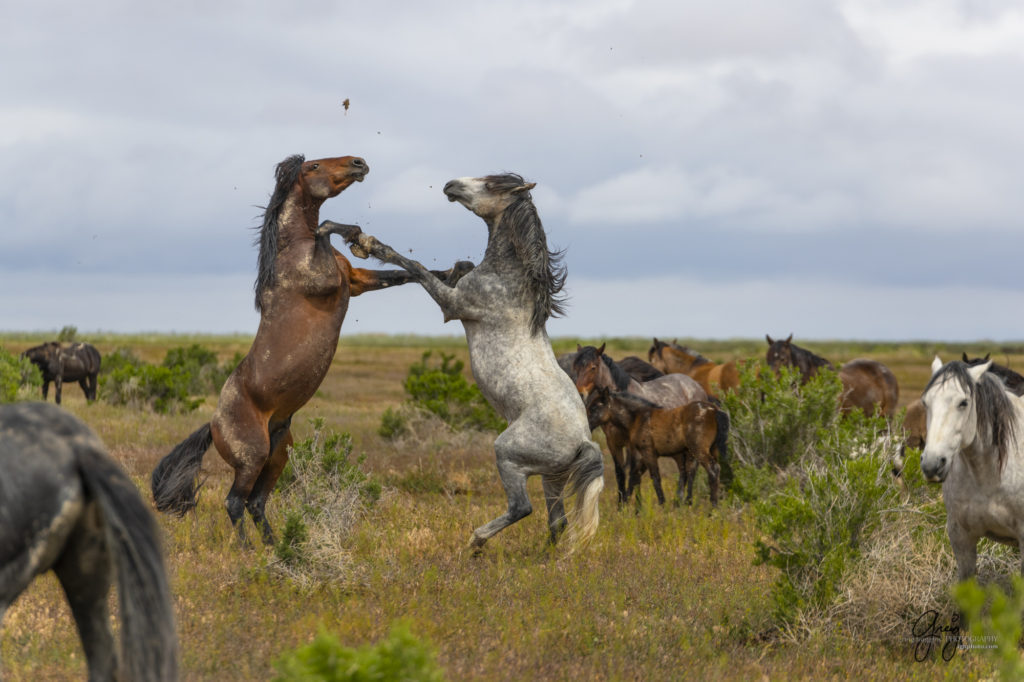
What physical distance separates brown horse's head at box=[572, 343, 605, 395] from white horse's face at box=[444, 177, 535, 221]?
14.1ft

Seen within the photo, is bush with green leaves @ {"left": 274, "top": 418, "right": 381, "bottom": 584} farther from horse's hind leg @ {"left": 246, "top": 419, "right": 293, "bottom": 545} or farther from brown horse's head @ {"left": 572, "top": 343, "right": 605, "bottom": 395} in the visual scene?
brown horse's head @ {"left": 572, "top": 343, "right": 605, "bottom": 395}

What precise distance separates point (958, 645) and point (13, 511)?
18.6ft

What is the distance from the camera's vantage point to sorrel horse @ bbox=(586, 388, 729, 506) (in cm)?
1175

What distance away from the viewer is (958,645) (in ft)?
19.6

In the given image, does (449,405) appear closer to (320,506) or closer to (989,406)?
(320,506)

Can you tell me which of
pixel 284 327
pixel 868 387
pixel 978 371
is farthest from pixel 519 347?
pixel 868 387

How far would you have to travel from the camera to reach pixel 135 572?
3.04 meters

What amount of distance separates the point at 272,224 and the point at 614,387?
6249mm

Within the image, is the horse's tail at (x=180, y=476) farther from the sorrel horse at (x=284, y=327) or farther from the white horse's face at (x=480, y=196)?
the white horse's face at (x=480, y=196)

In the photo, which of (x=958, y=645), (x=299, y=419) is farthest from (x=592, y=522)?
(x=299, y=419)

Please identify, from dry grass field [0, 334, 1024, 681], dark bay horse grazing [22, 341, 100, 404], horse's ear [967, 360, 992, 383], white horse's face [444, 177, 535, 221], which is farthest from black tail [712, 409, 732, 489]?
dark bay horse grazing [22, 341, 100, 404]

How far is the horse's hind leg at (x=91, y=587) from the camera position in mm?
3133

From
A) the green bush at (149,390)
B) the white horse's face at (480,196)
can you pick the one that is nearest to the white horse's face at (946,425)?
the white horse's face at (480,196)

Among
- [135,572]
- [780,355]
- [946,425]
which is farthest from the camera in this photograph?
[780,355]
